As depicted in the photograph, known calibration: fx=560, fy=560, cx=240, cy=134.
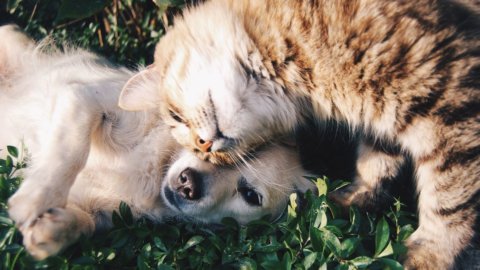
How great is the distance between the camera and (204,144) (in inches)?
103

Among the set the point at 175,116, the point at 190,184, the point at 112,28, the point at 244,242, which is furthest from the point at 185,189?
the point at 112,28

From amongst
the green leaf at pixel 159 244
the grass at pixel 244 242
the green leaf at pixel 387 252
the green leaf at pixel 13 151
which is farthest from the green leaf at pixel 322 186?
the green leaf at pixel 13 151

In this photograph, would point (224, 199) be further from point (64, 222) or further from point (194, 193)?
point (64, 222)

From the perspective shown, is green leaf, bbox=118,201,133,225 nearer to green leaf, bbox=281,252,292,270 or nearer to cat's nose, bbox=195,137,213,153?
cat's nose, bbox=195,137,213,153

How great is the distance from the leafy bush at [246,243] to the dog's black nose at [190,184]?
0.17m

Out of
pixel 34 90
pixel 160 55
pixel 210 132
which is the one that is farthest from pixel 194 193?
pixel 34 90

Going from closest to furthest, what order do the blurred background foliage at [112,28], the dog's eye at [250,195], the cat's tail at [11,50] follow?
1. the dog's eye at [250,195]
2. the cat's tail at [11,50]
3. the blurred background foliage at [112,28]

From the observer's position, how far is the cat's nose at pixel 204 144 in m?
2.60

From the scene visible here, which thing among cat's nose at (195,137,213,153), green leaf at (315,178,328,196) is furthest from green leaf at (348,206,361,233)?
cat's nose at (195,137,213,153)

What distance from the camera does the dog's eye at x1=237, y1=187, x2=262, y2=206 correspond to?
112 inches

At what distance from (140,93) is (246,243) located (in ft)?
3.21

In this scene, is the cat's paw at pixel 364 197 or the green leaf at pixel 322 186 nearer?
the green leaf at pixel 322 186

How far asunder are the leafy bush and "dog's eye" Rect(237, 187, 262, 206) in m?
0.25

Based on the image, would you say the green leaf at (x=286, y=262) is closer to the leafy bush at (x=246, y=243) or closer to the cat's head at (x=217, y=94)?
the leafy bush at (x=246, y=243)
